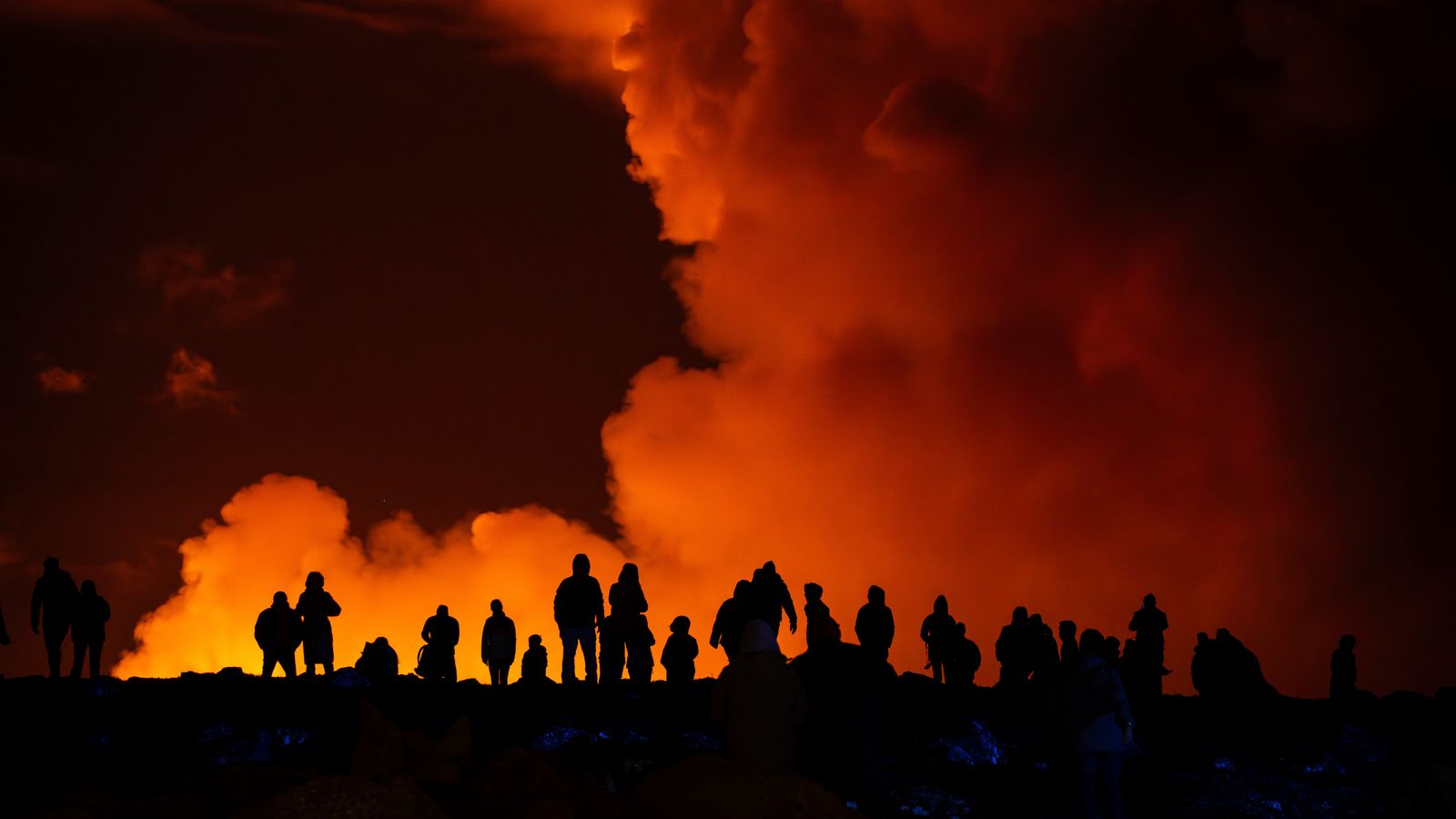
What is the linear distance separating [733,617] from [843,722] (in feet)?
27.4

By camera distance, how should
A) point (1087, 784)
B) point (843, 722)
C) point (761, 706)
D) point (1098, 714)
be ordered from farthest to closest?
point (1087, 784)
point (843, 722)
point (1098, 714)
point (761, 706)

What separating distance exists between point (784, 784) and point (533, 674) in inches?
664

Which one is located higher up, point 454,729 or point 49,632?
point 49,632

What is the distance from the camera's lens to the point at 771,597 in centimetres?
2756

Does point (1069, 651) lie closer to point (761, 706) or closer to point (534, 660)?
point (761, 706)

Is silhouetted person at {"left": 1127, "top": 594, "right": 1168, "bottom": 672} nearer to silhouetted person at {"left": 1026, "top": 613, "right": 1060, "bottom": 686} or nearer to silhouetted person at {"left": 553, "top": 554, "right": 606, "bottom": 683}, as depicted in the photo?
silhouetted person at {"left": 1026, "top": 613, "right": 1060, "bottom": 686}

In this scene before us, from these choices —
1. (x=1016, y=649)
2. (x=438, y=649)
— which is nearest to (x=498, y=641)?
(x=438, y=649)

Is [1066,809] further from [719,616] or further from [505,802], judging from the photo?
[505,802]

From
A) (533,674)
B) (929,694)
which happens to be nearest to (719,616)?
(929,694)

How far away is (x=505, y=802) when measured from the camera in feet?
53.9

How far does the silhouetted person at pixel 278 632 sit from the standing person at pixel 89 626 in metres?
2.81

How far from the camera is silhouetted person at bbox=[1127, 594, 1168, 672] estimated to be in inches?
1292

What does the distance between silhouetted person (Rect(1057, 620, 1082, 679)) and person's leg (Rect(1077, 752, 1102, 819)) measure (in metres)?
0.94

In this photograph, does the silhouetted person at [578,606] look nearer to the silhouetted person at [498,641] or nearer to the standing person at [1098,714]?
the silhouetted person at [498,641]
